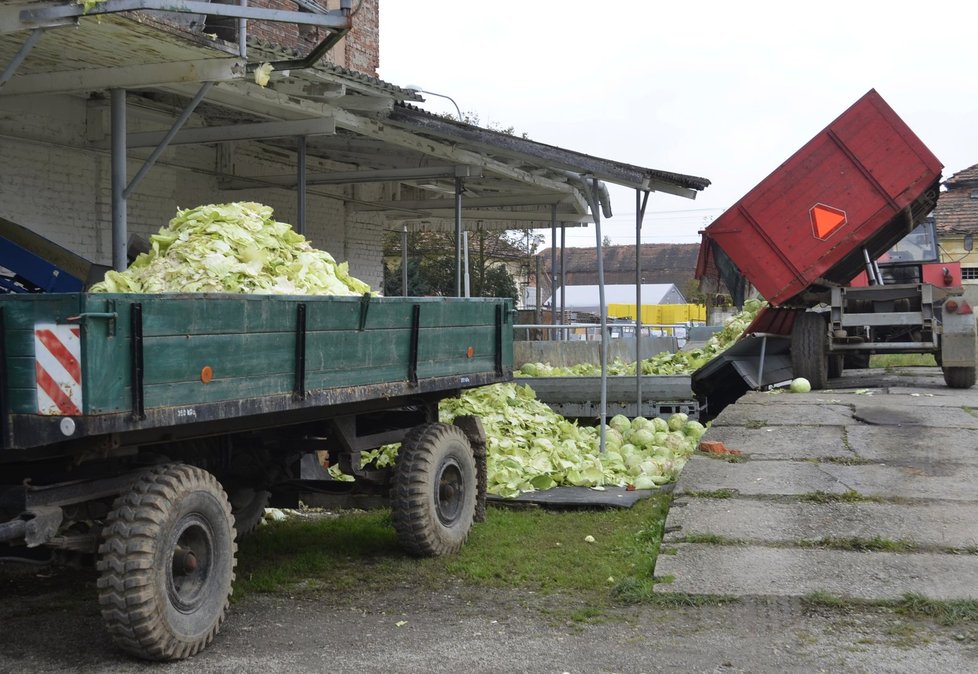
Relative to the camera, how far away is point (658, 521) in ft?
26.5

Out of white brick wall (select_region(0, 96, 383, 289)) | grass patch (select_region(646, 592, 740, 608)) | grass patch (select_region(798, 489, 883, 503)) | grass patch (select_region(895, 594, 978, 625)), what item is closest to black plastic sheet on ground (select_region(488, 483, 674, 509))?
grass patch (select_region(798, 489, 883, 503))

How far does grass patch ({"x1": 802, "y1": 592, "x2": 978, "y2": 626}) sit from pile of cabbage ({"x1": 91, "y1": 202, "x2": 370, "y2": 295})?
323cm

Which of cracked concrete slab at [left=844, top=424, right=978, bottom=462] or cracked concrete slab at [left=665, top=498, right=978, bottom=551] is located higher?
cracked concrete slab at [left=844, top=424, right=978, bottom=462]

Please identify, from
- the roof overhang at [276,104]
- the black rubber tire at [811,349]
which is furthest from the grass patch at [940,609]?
the black rubber tire at [811,349]

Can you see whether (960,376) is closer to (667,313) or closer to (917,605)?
(917,605)

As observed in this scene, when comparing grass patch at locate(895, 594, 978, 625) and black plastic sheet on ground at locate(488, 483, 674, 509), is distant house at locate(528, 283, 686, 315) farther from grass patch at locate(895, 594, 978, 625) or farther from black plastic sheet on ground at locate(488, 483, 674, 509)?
grass patch at locate(895, 594, 978, 625)

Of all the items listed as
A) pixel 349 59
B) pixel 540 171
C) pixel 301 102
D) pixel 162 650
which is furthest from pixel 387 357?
pixel 349 59

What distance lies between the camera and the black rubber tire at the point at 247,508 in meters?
7.10

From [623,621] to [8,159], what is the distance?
339 inches

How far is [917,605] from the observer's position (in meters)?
5.89

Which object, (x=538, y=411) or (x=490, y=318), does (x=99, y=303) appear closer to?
(x=490, y=318)

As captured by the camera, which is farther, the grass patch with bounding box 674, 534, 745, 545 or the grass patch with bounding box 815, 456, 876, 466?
the grass patch with bounding box 815, 456, 876, 466

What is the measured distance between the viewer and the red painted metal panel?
13.6 meters

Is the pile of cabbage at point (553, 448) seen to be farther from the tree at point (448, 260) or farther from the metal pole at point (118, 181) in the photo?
the tree at point (448, 260)
